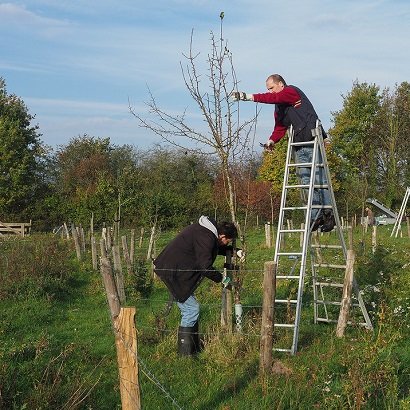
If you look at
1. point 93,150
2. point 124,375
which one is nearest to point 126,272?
point 124,375

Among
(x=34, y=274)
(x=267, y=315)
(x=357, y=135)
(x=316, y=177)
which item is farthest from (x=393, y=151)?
(x=267, y=315)

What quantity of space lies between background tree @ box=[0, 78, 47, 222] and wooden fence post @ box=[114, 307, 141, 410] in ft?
125

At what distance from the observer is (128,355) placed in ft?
14.6

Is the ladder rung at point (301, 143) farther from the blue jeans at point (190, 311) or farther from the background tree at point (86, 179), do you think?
the background tree at point (86, 179)

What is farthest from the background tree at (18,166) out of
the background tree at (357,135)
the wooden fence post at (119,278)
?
the wooden fence post at (119,278)

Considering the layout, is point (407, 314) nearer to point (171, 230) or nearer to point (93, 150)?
point (171, 230)

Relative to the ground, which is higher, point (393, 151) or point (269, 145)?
point (393, 151)

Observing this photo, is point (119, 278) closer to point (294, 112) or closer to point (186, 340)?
point (186, 340)

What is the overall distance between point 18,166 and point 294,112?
3692 centimetres

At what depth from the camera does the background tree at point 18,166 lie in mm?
41406

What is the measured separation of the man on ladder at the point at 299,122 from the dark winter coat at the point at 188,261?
66.2 inches

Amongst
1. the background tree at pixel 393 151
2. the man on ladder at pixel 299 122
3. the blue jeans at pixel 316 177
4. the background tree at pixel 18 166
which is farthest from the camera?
the background tree at pixel 393 151

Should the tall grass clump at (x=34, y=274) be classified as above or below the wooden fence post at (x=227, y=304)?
below

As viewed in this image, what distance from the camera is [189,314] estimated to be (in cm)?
743
